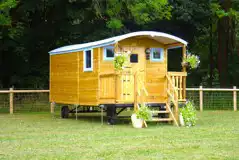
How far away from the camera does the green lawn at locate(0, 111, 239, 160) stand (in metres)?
8.80

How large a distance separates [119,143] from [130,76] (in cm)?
524

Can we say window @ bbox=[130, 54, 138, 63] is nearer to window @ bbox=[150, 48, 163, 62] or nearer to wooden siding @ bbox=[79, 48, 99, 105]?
window @ bbox=[150, 48, 163, 62]

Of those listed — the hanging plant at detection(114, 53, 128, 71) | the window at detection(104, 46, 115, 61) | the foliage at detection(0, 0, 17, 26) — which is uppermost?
the foliage at detection(0, 0, 17, 26)

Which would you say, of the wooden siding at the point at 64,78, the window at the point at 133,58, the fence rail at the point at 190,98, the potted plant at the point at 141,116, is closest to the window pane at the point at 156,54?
the window at the point at 133,58

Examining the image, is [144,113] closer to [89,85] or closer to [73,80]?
[89,85]

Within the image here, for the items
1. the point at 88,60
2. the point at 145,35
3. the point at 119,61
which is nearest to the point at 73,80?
the point at 88,60

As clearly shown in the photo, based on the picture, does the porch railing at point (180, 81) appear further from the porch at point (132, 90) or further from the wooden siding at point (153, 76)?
the wooden siding at point (153, 76)

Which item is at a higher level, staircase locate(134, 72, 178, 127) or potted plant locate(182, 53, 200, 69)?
potted plant locate(182, 53, 200, 69)

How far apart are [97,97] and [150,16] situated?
10.6 metres

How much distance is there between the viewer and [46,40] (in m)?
27.5

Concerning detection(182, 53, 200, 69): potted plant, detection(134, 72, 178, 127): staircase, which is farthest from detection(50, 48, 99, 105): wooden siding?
detection(182, 53, 200, 69): potted plant

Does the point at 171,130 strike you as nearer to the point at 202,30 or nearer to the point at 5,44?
the point at 5,44

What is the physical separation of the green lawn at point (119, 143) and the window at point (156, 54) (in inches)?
134

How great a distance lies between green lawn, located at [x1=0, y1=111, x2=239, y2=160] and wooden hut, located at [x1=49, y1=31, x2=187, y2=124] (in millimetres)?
1637
